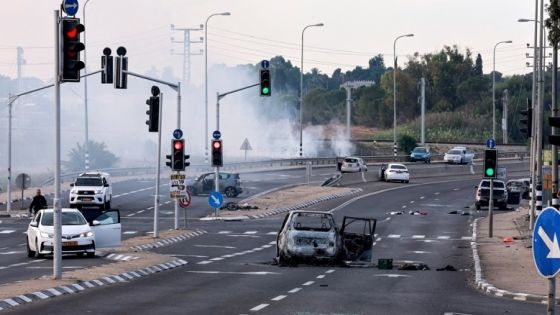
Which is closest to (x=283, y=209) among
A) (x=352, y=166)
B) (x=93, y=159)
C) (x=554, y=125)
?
(x=352, y=166)

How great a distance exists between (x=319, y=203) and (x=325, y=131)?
89145 millimetres

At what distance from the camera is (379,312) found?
21.8m

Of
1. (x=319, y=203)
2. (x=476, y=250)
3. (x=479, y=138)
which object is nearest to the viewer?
(x=476, y=250)

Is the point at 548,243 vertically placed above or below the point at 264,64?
below

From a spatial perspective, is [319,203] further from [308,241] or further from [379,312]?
[379,312]

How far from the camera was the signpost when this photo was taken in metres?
13.6

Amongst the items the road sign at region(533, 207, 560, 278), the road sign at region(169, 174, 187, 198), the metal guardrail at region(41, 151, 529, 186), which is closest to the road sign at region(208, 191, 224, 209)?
the road sign at region(169, 174, 187, 198)

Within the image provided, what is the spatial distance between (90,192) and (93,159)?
56087 mm

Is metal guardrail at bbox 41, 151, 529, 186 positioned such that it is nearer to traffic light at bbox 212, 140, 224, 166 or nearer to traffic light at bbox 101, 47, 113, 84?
traffic light at bbox 212, 140, 224, 166

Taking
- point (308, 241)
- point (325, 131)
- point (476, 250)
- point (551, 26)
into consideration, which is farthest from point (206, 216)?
point (325, 131)

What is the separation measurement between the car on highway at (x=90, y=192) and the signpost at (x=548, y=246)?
172 ft

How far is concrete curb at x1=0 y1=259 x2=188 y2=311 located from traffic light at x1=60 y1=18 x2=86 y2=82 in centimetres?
413

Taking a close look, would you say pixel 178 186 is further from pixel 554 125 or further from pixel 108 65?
pixel 554 125

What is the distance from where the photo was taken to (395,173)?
94.5 metres
